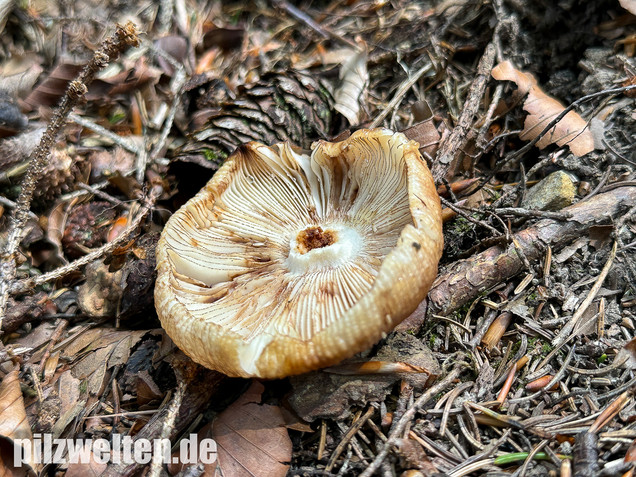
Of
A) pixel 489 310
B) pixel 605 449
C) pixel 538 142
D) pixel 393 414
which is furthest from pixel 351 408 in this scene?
pixel 538 142

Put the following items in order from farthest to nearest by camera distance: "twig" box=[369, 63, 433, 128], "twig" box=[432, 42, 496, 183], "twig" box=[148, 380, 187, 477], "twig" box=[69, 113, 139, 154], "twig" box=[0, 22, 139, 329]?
"twig" box=[69, 113, 139, 154], "twig" box=[369, 63, 433, 128], "twig" box=[432, 42, 496, 183], "twig" box=[0, 22, 139, 329], "twig" box=[148, 380, 187, 477]

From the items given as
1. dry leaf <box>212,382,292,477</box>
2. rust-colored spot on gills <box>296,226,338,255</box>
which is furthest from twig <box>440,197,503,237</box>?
dry leaf <box>212,382,292,477</box>

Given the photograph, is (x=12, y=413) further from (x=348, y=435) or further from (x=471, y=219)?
(x=471, y=219)

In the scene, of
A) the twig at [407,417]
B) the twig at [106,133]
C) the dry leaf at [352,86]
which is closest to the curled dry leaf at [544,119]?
the dry leaf at [352,86]

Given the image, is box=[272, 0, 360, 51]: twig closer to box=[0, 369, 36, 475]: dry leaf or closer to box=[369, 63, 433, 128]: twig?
box=[369, 63, 433, 128]: twig

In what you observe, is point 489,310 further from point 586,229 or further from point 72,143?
point 72,143

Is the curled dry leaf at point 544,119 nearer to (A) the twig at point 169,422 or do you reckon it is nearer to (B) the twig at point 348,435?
(B) the twig at point 348,435
